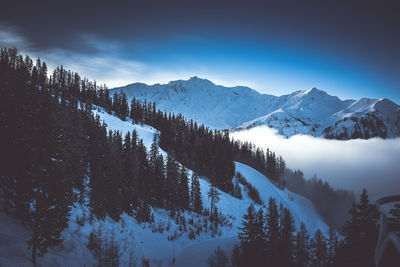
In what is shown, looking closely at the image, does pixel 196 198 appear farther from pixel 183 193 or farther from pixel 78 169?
pixel 78 169

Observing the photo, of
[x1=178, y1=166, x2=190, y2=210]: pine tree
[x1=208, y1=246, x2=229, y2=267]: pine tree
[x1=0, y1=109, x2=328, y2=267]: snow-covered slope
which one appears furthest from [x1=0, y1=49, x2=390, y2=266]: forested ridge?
[x1=208, y1=246, x2=229, y2=267]: pine tree

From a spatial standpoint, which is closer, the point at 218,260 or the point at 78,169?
the point at 218,260

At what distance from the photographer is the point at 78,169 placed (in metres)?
32.6

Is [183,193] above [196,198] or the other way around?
above

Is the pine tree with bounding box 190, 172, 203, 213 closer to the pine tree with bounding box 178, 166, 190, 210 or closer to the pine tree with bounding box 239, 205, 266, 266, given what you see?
the pine tree with bounding box 178, 166, 190, 210

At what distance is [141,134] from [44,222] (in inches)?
3263

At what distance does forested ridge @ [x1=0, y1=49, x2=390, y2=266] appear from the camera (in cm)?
1402

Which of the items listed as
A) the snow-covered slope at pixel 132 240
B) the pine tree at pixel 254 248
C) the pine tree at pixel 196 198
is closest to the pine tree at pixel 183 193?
the pine tree at pixel 196 198

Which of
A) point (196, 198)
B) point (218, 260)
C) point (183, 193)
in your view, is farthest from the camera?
point (196, 198)

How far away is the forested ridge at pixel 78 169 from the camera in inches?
A: 552

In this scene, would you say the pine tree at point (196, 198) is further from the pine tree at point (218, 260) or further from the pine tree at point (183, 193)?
the pine tree at point (218, 260)

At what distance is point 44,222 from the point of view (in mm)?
13438

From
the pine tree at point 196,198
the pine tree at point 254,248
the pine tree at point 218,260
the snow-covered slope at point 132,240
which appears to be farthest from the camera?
the pine tree at point 196,198

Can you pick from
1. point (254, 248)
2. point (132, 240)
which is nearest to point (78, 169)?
point (132, 240)
